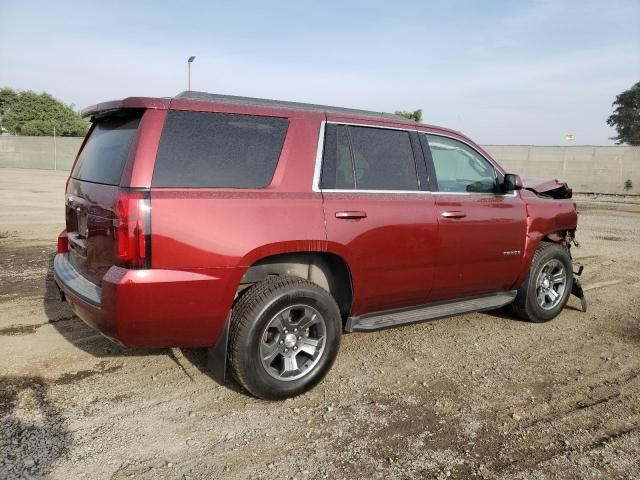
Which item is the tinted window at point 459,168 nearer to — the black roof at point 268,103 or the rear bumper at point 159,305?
the black roof at point 268,103

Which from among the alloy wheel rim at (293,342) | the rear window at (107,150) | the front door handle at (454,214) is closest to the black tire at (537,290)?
the front door handle at (454,214)

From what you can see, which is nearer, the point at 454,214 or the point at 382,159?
the point at 382,159

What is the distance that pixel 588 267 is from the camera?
7707 mm

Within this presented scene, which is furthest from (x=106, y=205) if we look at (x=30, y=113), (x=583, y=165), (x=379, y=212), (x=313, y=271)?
(x=30, y=113)

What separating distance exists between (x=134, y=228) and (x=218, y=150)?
28.2 inches

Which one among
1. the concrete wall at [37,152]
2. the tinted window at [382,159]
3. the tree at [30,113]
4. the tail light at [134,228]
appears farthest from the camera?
the tree at [30,113]

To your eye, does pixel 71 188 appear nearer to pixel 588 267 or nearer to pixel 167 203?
pixel 167 203

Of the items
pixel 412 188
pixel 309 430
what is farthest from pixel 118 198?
pixel 412 188

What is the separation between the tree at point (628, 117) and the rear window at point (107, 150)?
5725cm

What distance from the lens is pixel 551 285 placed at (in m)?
5.22

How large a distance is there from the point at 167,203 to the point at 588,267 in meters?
6.97

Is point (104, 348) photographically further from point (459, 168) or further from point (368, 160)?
point (459, 168)

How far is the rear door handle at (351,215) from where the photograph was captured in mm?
3448

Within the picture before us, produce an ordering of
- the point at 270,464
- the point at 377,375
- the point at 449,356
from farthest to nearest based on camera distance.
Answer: the point at 449,356, the point at 377,375, the point at 270,464
